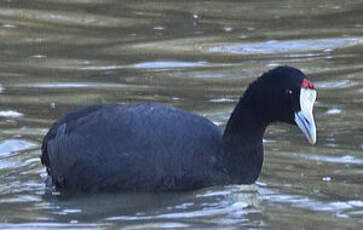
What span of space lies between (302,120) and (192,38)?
4.32 metres

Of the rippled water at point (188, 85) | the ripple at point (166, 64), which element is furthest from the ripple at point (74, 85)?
the ripple at point (166, 64)

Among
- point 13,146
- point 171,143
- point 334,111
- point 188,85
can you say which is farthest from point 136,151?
point 188,85

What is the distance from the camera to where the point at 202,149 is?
748cm

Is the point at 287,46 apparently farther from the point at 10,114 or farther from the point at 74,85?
the point at 10,114

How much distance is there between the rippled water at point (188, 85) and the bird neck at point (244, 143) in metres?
0.11

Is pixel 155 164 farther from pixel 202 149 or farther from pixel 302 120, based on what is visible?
pixel 302 120

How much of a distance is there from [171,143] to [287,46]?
4.13m

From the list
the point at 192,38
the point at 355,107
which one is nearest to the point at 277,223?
the point at 355,107

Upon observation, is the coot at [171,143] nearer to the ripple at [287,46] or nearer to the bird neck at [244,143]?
the bird neck at [244,143]

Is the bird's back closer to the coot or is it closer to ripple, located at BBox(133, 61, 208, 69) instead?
the coot

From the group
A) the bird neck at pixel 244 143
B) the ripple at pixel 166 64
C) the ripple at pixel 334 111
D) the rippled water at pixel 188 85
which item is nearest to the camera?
the rippled water at pixel 188 85

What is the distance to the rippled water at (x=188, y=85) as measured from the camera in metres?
7.11

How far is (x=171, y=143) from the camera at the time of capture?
7414 millimetres

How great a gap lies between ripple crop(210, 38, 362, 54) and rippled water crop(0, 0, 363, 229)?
0.02 meters
